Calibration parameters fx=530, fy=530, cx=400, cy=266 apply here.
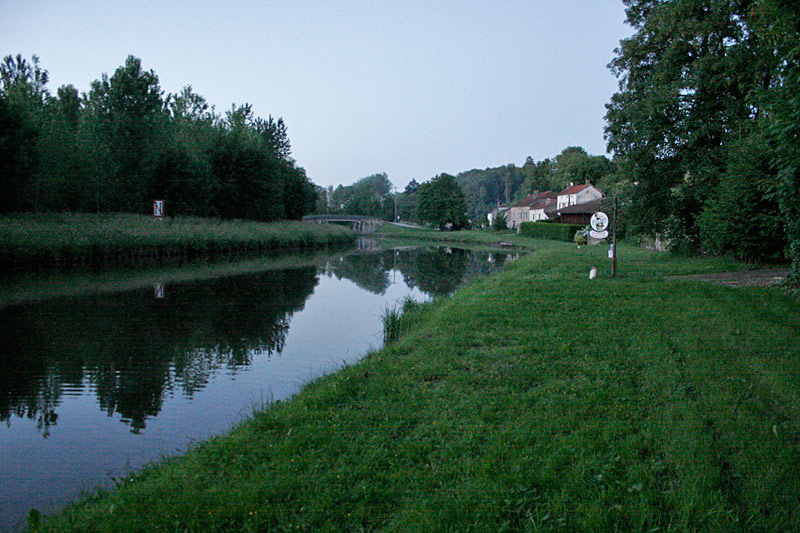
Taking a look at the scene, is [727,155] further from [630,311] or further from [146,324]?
[146,324]

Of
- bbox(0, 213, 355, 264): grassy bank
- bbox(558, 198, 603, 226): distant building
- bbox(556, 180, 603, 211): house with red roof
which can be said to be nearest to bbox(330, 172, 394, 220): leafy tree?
bbox(556, 180, 603, 211): house with red roof

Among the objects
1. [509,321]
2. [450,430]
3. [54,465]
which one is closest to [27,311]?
[54,465]

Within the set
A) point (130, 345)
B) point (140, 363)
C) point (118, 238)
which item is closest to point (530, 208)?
point (118, 238)

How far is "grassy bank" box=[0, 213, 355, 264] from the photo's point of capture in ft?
78.2

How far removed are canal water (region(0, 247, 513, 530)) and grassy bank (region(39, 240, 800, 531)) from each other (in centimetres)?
134

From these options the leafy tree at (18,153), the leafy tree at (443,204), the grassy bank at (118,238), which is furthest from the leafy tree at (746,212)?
the leafy tree at (443,204)

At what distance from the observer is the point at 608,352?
7.09 meters

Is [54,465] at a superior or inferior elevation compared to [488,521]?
inferior

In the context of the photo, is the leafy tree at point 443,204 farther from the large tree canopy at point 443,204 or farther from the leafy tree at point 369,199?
the leafy tree at point 369,199

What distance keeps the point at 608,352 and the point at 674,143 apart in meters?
16.6

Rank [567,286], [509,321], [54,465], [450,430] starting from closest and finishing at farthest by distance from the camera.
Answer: [450,430] < [54,465] < [509,321] < [567,286]

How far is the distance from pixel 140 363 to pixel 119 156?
36801 mm

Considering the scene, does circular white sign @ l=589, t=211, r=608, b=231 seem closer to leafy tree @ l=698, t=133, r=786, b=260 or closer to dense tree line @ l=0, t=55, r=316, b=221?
leafy tree @ l=698, t=133, r=786, b=260

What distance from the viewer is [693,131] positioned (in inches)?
759
